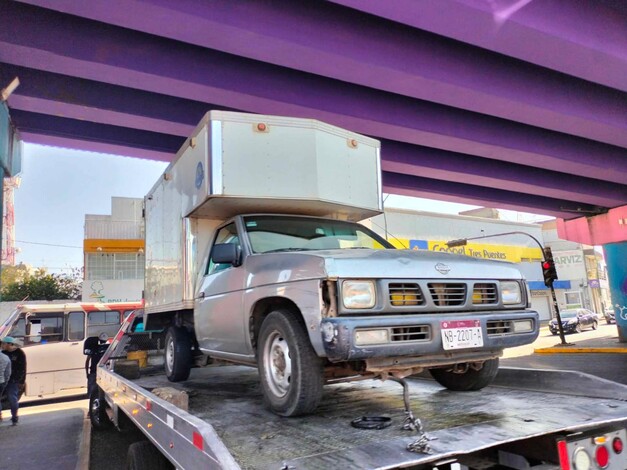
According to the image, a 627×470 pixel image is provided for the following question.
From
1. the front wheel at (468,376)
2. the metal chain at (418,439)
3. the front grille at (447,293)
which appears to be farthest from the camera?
the front wheel at (468,376)

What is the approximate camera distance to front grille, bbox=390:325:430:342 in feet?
9.88

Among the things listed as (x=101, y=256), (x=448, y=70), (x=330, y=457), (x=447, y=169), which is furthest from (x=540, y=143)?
(x=101, y=256)

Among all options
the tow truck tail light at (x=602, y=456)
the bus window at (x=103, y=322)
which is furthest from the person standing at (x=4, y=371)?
the tow truck tail light at (x=602, y=456)

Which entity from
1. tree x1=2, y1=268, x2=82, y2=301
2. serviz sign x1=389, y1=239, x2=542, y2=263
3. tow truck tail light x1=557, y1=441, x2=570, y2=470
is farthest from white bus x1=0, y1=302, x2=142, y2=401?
tree x1=2, y1=268, x2=82, y2=301

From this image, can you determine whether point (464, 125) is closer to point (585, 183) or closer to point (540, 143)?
point (540, 143)

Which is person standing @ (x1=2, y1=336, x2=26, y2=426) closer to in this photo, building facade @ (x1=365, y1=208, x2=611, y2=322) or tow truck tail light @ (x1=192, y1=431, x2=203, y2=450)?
tow truck tail light @ (x1=192, y1=431, x2=203, y2=450)

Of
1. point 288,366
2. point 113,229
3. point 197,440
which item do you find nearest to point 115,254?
point 113,229

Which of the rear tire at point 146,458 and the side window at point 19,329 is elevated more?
the side window at point 19,329

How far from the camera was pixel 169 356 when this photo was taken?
5.75m

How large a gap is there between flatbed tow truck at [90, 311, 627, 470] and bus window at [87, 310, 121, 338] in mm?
10585

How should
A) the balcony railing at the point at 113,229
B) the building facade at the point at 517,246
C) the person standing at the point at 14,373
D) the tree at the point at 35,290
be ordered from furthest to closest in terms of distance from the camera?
the tree at the point at 35,290, the balcony railing at the point at 113,229, the building facade at the point at 517,246, the person standing at the point at 14,373

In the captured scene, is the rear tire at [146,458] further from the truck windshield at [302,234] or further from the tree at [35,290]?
the tree at [35,290]

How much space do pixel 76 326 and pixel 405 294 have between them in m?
12.9

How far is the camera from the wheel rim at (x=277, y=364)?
3398 mm
